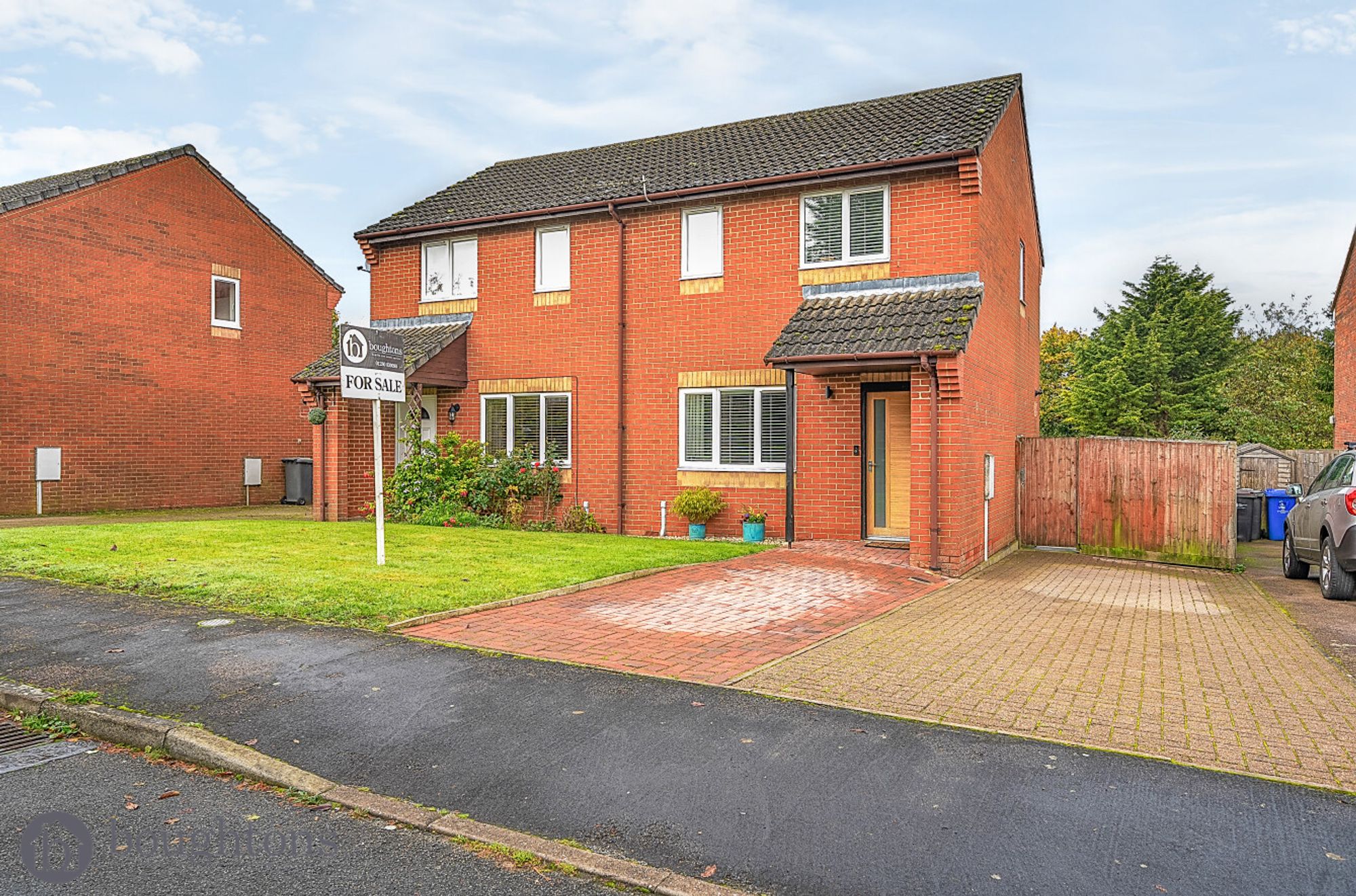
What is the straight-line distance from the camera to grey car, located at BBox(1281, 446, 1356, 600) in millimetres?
10320

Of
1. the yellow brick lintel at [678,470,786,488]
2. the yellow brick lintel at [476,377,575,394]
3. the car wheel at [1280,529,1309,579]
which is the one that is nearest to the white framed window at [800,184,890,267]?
the yellow brick lintel at [678,470,786,488]

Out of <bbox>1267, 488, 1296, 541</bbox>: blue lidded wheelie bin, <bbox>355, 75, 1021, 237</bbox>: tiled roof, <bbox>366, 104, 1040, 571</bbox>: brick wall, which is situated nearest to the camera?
<bbox>366, 104, 1040, 571</bbox>: brick wall

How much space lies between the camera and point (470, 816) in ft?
13.2

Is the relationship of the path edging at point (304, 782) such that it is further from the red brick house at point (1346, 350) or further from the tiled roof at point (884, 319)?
the red brick house at point (1346, 350)

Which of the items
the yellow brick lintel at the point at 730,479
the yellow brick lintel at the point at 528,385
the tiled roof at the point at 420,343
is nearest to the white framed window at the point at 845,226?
the yellow brick lintel at the point at 730,479

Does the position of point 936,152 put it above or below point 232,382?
above

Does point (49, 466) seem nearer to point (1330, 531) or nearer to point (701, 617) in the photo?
point (701, 617)

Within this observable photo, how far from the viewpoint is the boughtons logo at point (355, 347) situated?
32.4 feet

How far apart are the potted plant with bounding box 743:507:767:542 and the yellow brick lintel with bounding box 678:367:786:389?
6.85 feet

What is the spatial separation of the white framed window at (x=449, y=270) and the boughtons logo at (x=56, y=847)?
14.3m

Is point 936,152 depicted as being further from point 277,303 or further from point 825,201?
point 277,303

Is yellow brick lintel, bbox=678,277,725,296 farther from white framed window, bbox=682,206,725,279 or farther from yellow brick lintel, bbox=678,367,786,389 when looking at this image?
yellow brick lintel, bbox=678,367,786,389

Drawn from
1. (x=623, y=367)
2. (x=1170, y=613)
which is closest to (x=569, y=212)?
(x=623, y=367)

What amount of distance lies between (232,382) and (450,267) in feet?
24.5
